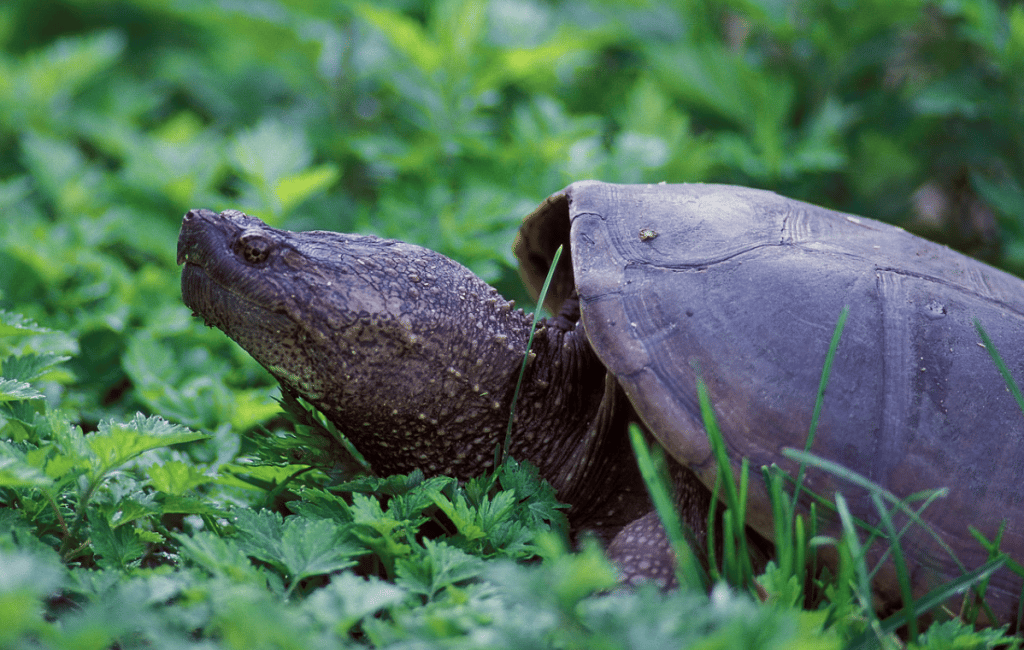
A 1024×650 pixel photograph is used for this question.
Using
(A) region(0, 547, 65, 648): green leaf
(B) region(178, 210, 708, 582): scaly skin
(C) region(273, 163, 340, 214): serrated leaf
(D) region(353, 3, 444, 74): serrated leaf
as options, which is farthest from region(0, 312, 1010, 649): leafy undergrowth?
(D) region(353, 3, 444, 74): serrated leaf

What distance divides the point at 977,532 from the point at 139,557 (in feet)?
5.52

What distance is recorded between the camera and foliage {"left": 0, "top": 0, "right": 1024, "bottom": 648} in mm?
1305

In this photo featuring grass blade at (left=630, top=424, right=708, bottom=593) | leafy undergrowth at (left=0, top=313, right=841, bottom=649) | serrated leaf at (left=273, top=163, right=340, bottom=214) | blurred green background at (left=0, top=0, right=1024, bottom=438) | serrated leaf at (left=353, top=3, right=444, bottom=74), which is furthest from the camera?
serrated leaf at (left=353, top=3, right=444, bottom=74)

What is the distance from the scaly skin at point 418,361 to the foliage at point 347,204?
0.16 metres

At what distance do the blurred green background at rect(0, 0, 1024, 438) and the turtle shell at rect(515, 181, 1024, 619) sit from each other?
987 millimetres

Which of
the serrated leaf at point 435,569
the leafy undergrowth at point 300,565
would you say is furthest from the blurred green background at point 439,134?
the serrated leaf at point 435,569

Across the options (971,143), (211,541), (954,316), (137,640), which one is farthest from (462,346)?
(971,143)

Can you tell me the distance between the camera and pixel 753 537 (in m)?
1.78

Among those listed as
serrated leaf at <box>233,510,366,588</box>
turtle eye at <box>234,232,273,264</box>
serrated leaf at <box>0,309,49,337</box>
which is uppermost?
turtle eye at <box>234,232,273,264</box>

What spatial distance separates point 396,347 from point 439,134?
1799 mm

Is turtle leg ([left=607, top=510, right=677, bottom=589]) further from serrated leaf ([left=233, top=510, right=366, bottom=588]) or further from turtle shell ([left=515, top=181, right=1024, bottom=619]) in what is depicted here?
serrated leaf ([left=233, top=510, right=366, bottom=588])

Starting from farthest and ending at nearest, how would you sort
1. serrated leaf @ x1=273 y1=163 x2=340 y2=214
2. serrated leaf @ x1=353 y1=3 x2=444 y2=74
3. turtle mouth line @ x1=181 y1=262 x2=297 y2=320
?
serrated leaf @ x1=353 y1=3 x2=444 y2=74, serrated leaf @ x1=273 y1=163 x2=340 y2=214, turtle mouth line @ x1=181 y1=262 x2=297 y2=320

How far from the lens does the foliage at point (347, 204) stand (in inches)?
51.4

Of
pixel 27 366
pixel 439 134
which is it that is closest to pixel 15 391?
pixel 27 366
